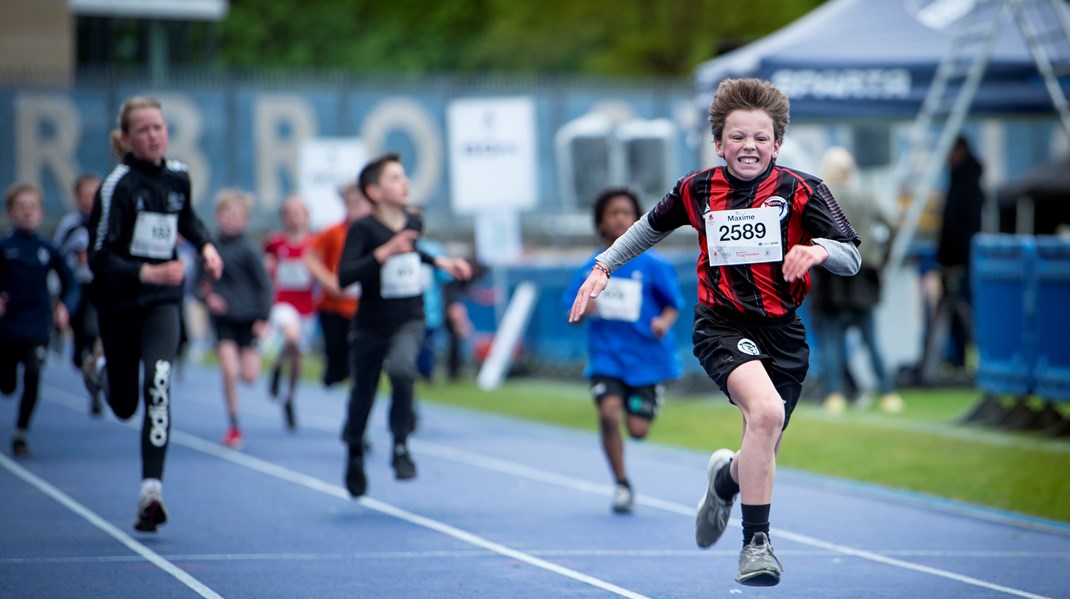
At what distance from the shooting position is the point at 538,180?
34.3 m

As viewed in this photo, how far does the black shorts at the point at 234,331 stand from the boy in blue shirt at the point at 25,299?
72.4 inches

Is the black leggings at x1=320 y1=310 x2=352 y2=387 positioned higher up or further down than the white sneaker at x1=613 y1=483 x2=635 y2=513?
higher up

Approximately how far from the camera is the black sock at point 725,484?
7.27 meters

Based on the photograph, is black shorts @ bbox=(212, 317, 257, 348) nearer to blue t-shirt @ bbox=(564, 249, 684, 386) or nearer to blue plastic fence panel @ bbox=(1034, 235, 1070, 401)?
blue t-shirt @ bbox=(564, 249, 684, 386)

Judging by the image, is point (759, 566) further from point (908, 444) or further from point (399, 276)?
point (908, 444)

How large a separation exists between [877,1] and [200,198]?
17724 millimetres

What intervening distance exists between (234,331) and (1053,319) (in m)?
6.79

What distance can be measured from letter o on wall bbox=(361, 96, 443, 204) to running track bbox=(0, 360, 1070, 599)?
64.9 feet

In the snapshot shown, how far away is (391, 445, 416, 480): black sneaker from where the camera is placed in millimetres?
9984

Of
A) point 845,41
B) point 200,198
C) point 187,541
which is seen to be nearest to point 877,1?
point 845,41

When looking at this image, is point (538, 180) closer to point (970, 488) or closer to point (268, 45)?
point (970, 488)

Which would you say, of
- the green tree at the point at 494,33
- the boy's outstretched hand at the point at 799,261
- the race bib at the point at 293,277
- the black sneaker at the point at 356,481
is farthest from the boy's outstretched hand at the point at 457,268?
the green tree at the point at 494,33

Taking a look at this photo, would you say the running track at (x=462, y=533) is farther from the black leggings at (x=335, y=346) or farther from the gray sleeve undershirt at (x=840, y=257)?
the gray sleeve undershirt at (x=840, y=257)

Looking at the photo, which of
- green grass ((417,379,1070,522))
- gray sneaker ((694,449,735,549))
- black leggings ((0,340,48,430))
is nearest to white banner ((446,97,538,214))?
green grass ((417,379,1070,522))
